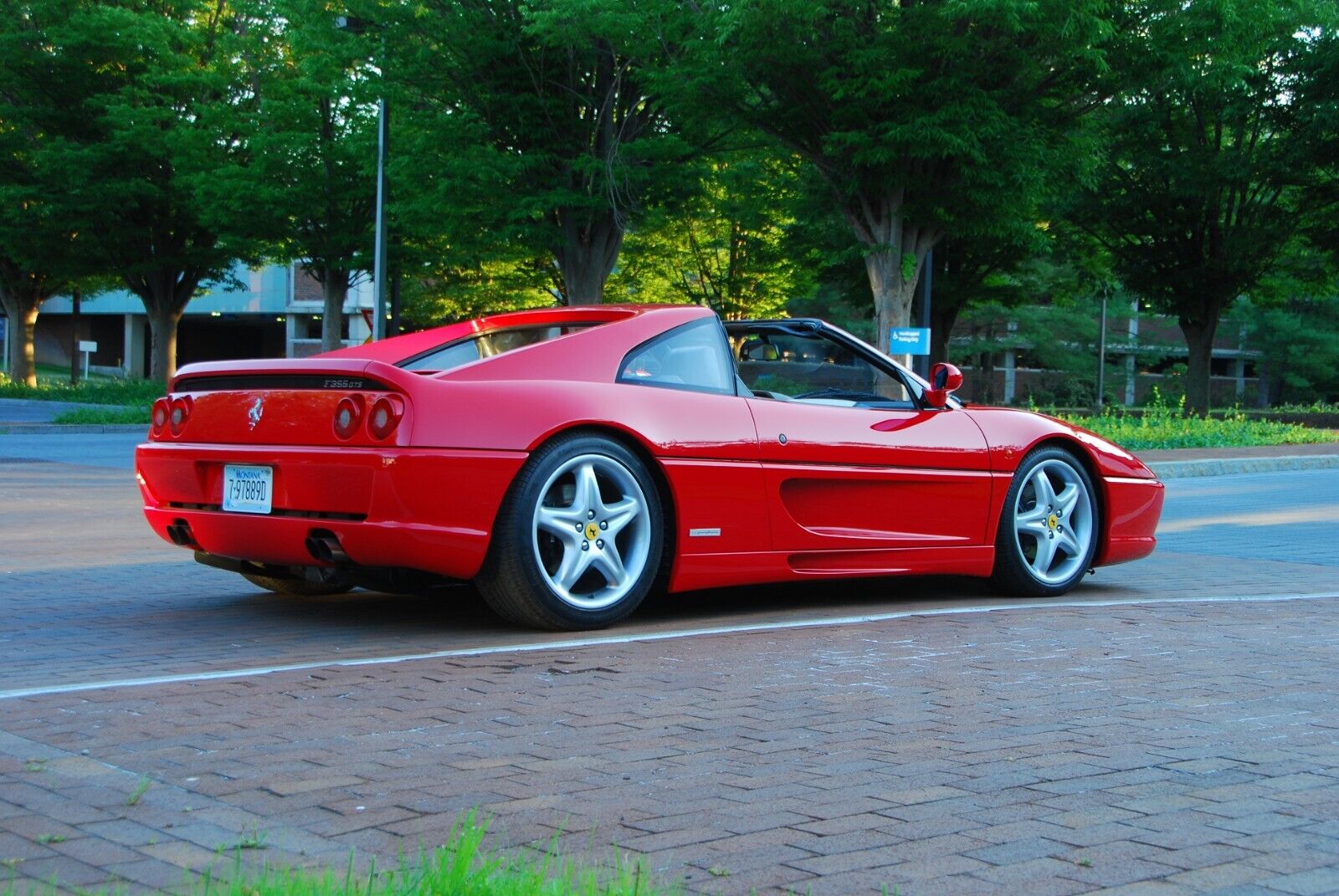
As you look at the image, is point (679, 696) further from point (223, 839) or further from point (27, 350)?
point (27, 350)

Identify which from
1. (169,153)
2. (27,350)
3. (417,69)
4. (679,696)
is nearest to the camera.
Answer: (679,696)

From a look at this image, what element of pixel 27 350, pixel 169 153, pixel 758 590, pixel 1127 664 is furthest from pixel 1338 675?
pixel 27 350

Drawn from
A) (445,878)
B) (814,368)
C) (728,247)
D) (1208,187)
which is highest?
(1208,187)

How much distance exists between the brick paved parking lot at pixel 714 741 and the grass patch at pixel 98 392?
2890 cm

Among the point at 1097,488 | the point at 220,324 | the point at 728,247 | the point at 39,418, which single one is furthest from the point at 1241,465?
the point at 220,324

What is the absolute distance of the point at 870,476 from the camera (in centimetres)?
692

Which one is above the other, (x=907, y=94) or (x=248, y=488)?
(x=907, y=94)

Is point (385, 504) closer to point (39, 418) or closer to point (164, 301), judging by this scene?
point (39, 418)

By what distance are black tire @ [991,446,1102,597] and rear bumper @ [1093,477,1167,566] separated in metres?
0.06

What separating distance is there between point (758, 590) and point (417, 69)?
20.7 meters

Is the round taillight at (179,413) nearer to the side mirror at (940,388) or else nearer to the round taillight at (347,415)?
the round taillight at (347,415)

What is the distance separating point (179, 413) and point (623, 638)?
2.07 m

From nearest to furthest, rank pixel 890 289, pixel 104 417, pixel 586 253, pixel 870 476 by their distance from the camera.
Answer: pixel 870 476, pixel 890 289, pixel 104 417, pixel 586 253

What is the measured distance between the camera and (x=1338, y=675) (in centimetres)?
557
